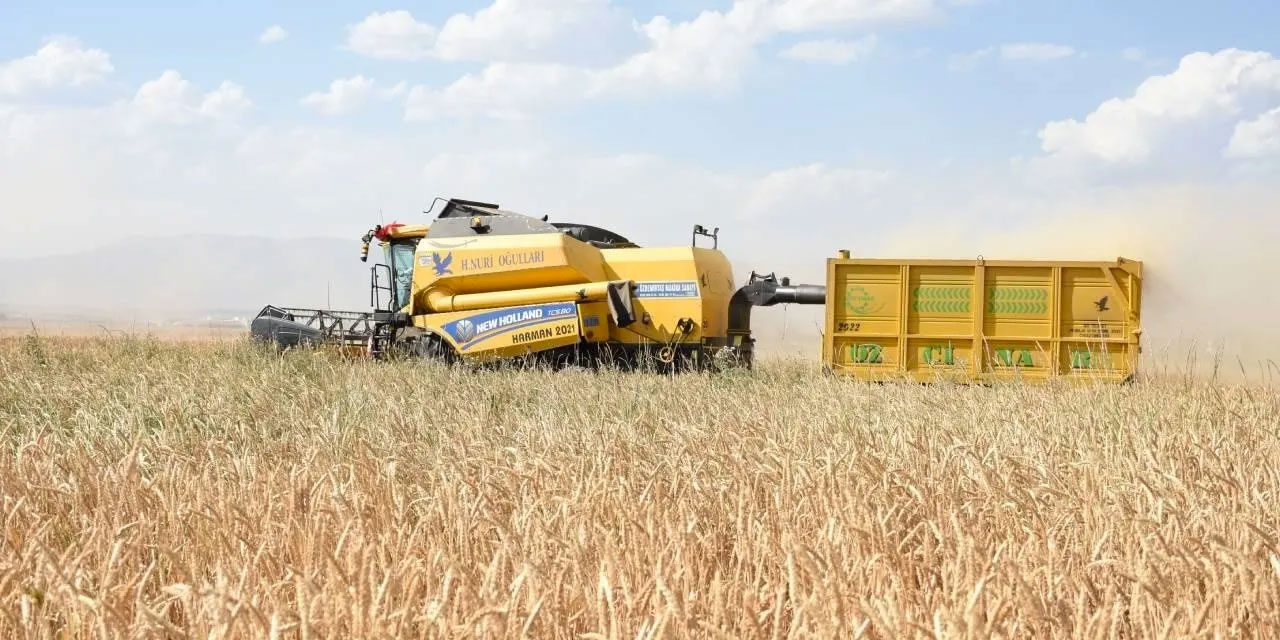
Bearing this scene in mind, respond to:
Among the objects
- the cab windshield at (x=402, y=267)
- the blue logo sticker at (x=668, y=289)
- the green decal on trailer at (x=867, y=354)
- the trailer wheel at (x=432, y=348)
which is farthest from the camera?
the cab windshield at (x=402, y=267)

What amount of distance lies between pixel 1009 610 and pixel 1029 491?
962 millimetres

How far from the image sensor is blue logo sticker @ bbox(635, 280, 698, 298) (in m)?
13.4

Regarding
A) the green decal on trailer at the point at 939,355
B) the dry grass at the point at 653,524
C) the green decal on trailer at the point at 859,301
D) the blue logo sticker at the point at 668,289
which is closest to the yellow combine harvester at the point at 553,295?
the blue logo sticker at the point at 668,289

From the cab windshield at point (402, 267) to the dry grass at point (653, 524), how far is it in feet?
25.1

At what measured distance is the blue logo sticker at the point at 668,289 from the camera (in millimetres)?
13398

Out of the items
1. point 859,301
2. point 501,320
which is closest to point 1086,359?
point 859,301

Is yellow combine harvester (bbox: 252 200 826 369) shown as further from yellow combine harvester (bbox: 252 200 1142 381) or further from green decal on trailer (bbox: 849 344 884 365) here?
green decal on trailer (bbox: 849 344 884 365)

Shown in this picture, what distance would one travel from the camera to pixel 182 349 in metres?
14.7

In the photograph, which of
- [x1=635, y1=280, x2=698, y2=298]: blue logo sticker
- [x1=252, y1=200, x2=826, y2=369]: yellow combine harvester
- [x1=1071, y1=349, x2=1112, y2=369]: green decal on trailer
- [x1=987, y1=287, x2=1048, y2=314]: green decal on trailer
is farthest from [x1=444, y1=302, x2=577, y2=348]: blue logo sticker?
[x1=1071, y1=349, x2=1112, y2=369]: green decal on trailer

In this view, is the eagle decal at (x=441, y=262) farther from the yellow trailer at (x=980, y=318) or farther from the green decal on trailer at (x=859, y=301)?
the green decal on trailer at (x=859, y=301)

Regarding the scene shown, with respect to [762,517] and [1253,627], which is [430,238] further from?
[1253,627]

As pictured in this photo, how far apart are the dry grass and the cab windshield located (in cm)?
766

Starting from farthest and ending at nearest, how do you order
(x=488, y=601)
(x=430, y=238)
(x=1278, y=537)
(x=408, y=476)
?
(x=430, y=238), (x=408, y=476), (x=1278, y=537), (x=488, y=601)

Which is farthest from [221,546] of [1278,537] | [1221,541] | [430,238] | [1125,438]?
[430,238]
